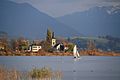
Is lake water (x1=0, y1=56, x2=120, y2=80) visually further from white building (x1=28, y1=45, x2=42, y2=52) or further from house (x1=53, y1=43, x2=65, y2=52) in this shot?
white building (x1=28, y1=45, x2=42, y2=52)

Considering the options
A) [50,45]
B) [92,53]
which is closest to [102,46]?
[92,53]

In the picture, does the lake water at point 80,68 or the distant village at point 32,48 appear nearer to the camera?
the lake water at point 80,68

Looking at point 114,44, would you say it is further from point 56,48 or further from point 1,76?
point 1,76

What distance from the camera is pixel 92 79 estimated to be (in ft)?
81.5

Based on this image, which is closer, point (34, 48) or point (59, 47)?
point (34, 48)

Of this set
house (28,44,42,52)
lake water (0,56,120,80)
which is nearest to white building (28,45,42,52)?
house (28,44,42,52)

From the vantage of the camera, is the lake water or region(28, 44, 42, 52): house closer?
the lake water

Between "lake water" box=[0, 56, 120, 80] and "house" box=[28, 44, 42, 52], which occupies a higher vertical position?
"house" box=[28, 44, 42, 52]

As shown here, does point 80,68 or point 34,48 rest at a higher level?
point 34,48

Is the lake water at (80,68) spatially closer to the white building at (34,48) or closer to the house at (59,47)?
the house at (59,47)

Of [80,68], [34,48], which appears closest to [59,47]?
[34,48]

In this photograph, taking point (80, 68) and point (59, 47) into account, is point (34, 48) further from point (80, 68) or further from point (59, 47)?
point (80, 68)

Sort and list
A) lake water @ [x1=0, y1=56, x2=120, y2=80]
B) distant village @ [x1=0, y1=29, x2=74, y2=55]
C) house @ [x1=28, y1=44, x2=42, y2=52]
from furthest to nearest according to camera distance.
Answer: house @ [x1=28, y1=44, x2=42, y2=52] < distant village @ [x1=0, y1=29, x2=74, y2=55] < lake water @ [x1=0, y1=56, x2=120, y2=80]

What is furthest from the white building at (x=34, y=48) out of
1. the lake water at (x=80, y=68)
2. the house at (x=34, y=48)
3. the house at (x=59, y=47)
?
the lake water at (x=80, y=68)
